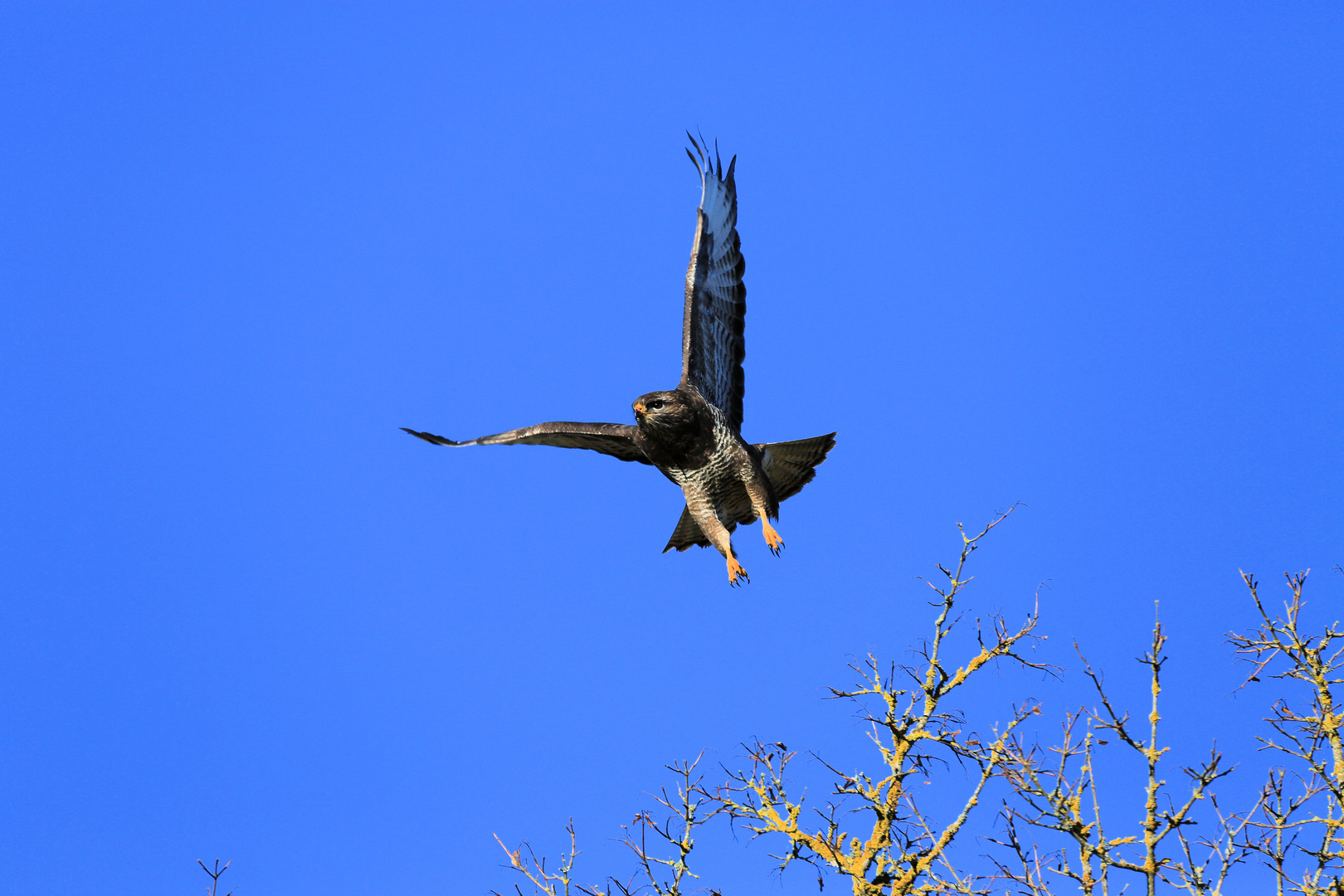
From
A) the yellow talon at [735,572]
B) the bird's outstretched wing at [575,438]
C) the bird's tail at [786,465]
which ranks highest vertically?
the bird's outstretched wing at [575,438]

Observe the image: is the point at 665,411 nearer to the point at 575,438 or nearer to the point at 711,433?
the point at 711,433

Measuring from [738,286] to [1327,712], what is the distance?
6214 mm

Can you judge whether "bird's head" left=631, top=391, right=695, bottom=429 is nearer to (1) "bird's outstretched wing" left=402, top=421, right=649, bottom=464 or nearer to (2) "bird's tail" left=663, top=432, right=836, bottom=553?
(1) "bird's outstretched wing" left=402, top=421, right=649, bottom=464

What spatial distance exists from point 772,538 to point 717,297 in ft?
8.36

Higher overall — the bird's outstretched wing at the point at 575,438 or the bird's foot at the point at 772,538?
the bird's outstretched wing at the point at 575,438

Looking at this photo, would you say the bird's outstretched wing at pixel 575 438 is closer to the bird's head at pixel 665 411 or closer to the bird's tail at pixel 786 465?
the bird's head at pixel 665 411

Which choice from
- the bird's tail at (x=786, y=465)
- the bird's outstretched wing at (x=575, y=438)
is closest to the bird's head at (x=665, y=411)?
the bird's outstretched wing at (x=575, y=438)

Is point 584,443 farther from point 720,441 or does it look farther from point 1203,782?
point 1203,782

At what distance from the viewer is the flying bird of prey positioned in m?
9.51

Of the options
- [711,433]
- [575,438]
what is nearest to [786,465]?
[711,433]

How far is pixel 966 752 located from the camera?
21.0ft

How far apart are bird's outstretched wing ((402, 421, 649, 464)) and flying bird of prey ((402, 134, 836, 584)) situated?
0.04ft

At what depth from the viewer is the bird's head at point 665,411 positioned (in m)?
9.34

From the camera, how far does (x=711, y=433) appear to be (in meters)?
9.65
